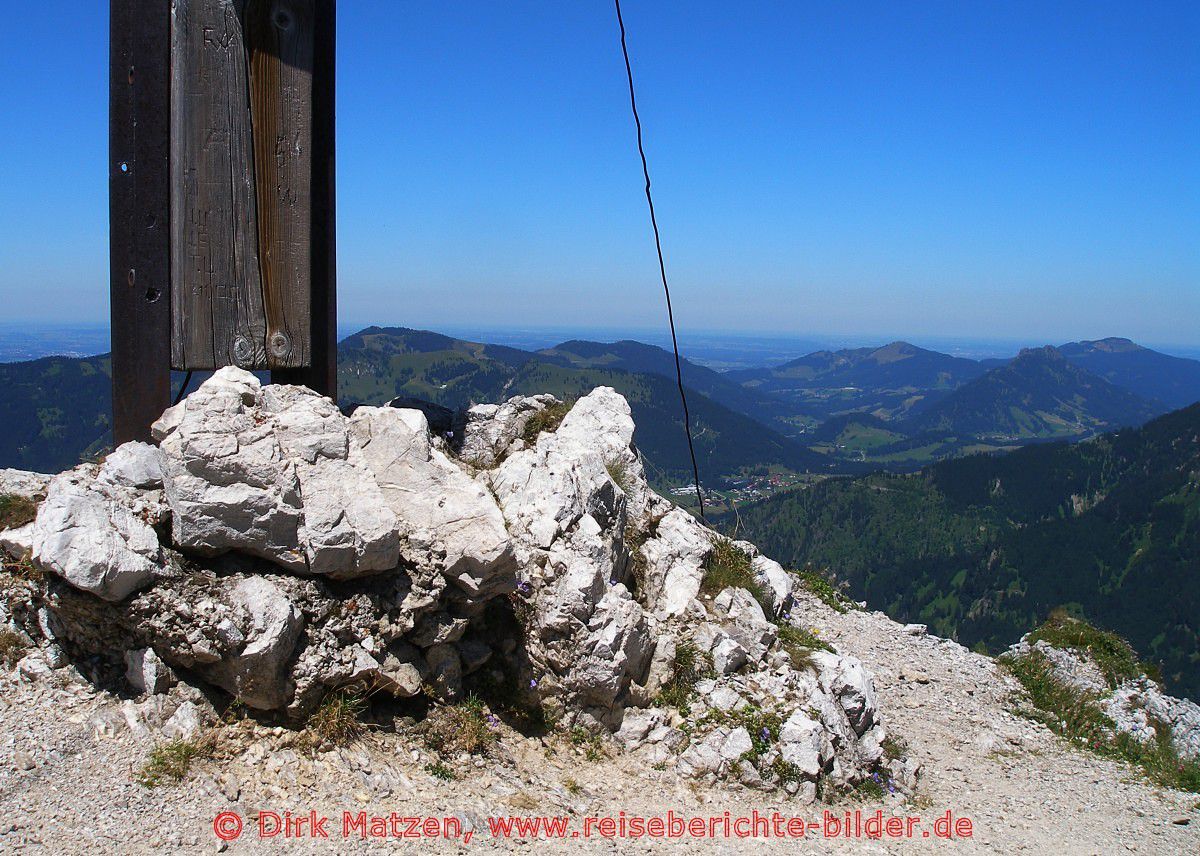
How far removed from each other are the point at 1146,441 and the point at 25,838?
769 ft

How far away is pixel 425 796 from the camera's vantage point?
16.2 feet

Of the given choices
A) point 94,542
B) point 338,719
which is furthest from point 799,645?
point 94,542

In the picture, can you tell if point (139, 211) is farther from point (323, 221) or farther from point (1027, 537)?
point (1027, 537)

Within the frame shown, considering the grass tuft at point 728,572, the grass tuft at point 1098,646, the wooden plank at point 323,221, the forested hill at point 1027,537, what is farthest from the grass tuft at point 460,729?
the forested hill at point 1027,537

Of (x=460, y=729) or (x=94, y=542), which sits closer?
(x=94, y=542)

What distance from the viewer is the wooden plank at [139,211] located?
18.0ft

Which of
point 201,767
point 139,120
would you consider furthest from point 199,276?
point 201,767

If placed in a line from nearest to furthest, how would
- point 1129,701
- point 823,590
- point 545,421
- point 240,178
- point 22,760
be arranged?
point 22,760 < point 240,178 < point 545,421 < point 1129,701 < point 823,590

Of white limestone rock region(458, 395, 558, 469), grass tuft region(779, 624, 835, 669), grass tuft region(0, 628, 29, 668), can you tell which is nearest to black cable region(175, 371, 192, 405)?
grass tuft region(0, 628, 29, 668)

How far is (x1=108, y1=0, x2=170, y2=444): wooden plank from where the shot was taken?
5492 millimetres

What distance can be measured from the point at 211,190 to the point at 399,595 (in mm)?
3293

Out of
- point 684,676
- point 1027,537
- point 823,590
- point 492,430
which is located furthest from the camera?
point 1027,537

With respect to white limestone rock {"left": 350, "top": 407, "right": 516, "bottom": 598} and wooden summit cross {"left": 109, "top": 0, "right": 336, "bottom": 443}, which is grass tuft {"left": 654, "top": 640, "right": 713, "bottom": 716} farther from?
wooden summit cross {"left": 109, "top": 0, "right": 336, "bottom": 443}

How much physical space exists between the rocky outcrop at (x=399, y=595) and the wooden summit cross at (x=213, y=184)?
0.59 metres
